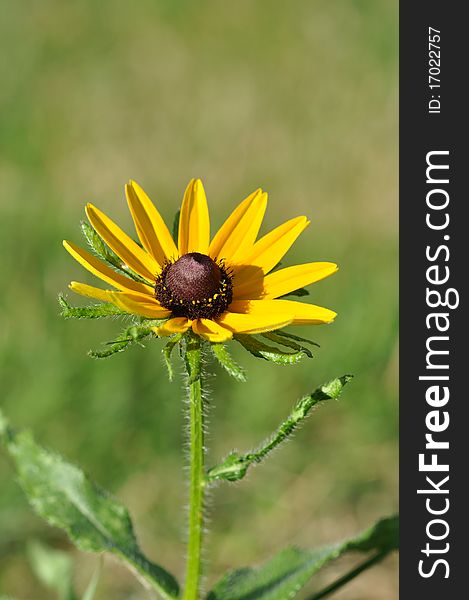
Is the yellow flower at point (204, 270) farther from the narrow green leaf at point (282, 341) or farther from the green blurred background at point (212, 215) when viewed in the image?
the green blurred background at point (212, 215)

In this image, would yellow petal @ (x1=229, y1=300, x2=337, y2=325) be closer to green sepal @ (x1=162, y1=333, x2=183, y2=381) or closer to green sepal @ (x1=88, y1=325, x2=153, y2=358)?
green sepal @ (x1=162, y1=333, x2=183, y2=381)

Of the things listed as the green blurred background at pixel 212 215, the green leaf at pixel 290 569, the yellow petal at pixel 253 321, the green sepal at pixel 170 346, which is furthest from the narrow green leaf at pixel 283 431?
the green blurred background at pixel 212 215

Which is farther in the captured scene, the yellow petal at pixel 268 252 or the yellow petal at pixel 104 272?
the yellow petal at pixel 268 252

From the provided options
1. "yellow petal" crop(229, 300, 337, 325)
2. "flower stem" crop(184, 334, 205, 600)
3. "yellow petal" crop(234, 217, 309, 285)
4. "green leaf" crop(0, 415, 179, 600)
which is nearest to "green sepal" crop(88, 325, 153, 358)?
"flower stem" crop(184, 334, 205, 600)

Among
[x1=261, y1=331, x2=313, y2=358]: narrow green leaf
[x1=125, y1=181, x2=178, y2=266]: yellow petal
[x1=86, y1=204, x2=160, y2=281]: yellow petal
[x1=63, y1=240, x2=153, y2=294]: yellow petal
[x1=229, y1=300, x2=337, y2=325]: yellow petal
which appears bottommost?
[x1=261, y1=331, x2=313, y2=358]: narrow green leaf

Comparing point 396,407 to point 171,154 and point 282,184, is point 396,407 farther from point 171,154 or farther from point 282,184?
point 171,154

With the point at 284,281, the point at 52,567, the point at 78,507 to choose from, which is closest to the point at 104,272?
the point at 284,281

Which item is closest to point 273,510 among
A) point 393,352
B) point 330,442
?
point 330,442
